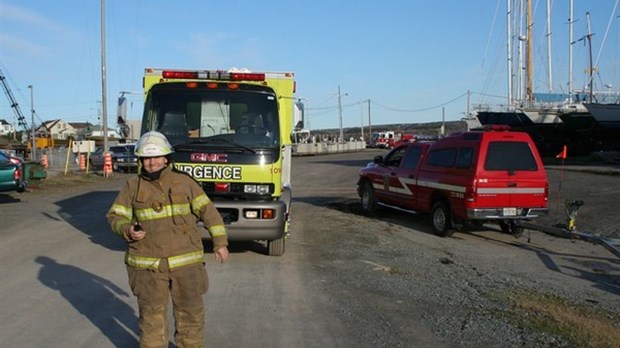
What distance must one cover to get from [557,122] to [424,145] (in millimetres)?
32018

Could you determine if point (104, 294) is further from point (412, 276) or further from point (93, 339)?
point (412, 276)

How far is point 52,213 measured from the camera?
14586 millimetres

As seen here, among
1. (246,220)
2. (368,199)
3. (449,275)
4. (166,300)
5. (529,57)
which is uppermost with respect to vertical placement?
(529,57)

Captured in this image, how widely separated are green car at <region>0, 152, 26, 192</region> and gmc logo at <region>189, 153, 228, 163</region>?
32.5 ft

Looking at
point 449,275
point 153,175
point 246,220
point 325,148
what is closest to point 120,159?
point 246,220

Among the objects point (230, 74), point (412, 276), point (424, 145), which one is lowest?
point (412, 276)

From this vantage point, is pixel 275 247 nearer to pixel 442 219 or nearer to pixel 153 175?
pixel 442 219

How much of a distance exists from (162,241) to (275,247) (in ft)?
16.3

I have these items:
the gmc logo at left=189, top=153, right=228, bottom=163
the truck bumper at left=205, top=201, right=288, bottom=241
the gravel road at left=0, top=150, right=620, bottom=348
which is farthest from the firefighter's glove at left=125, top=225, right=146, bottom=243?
the gmc logo at left=189, top=153, right=228, bottom=163

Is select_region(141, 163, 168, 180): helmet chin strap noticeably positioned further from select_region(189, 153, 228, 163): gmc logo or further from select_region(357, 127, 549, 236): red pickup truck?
select_region(357, 127, 549, 236): red pickup truck

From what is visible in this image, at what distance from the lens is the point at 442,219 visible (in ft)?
37.6

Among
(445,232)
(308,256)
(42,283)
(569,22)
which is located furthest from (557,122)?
(42,283)

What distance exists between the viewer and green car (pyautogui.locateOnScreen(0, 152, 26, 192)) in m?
15.8

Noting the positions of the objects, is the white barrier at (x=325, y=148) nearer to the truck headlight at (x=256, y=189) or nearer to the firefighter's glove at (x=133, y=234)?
the truck headlight at (x=256, y=189)
